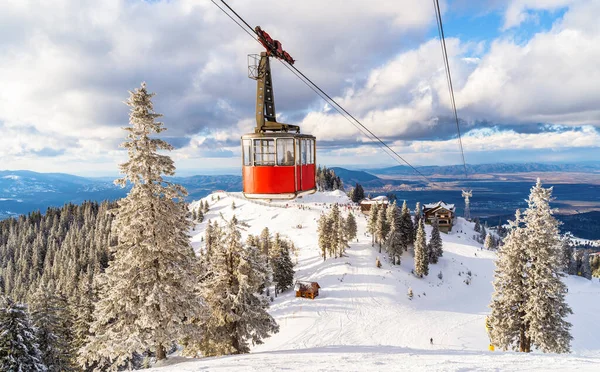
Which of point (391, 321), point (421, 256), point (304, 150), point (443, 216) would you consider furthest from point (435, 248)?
point (304, 150)

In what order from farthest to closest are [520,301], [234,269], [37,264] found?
[37,264] < [520,301] < [234,269]

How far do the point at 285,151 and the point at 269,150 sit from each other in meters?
0.62

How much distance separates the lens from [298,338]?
97.7ft

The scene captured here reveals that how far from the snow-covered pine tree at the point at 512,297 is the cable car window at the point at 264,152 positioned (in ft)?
57.7

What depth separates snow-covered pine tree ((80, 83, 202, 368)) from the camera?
43.7 feet

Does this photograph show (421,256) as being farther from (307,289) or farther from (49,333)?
(49,333)

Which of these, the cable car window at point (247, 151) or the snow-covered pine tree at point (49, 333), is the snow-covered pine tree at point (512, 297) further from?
the snow-covered pine tree at point (49, 333)

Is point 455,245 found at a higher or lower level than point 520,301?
lower

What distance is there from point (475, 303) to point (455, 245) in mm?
30521

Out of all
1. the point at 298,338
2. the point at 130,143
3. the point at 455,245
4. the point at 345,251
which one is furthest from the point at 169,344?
the point at 455,245

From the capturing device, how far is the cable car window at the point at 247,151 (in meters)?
12.4

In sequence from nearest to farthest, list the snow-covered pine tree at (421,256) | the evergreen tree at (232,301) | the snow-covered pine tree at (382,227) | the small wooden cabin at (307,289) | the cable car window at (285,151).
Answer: the cable car window at (285,151) < the evergreen tree at (232,301) < the small wooden cabin at (307,289) < the snow-covered pine tree at (421,256) < the snow-covered pine tree at (382,227)

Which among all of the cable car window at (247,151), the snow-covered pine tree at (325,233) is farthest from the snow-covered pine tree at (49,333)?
the snow-covered pine tree at (325,233)

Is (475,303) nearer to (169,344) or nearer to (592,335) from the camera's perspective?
(592,335)
